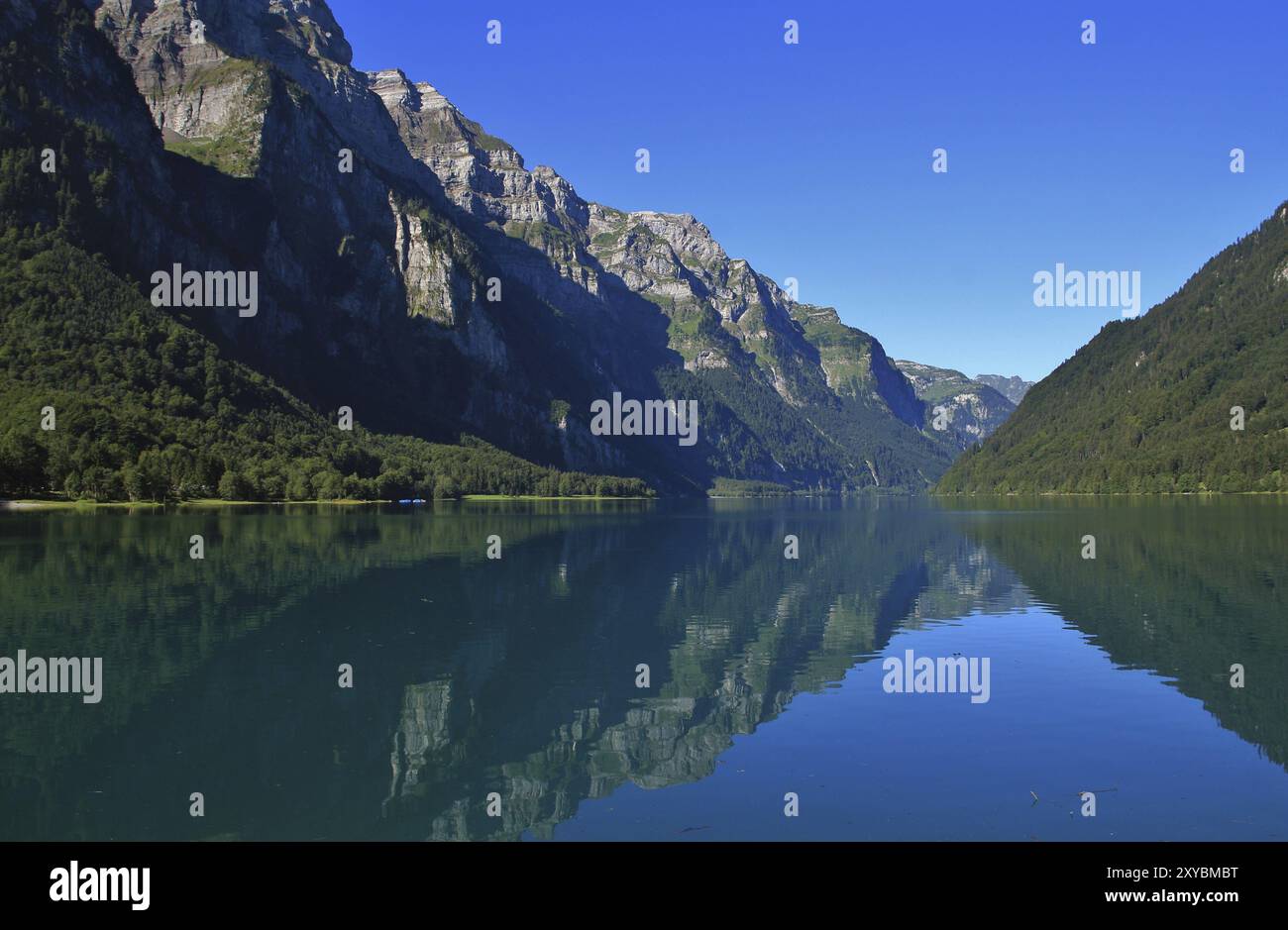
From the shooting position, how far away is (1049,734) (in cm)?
2912

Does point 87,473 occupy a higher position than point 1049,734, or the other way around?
point 87,473

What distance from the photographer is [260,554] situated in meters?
86.4

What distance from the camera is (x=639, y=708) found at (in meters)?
33.7

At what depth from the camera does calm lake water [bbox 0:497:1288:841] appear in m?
22.5

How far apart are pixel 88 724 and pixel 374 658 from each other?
12.6 meters

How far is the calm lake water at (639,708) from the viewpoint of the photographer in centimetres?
2248
